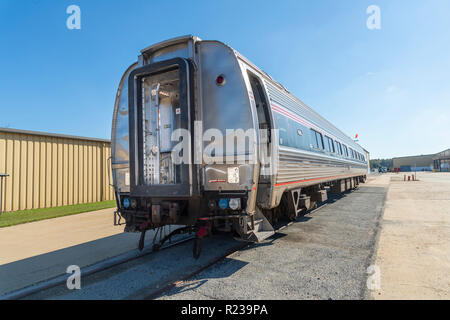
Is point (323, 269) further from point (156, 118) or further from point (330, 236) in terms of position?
point (156, 118)

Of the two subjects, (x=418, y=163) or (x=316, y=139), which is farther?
(x=418, y=163)

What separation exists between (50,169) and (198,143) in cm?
1007

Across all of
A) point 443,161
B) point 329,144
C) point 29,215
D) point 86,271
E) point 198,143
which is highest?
point 443,161

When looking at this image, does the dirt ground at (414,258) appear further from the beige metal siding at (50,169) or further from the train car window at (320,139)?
the beige metal siding at (50,169)

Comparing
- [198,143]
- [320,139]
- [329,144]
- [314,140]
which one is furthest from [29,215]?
[329,144]

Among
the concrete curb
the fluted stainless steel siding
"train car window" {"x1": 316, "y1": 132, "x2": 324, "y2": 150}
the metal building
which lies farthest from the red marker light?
the metal building

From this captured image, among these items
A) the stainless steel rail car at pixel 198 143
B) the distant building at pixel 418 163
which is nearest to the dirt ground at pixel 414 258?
the stainless steel rail car at pixel 198 143

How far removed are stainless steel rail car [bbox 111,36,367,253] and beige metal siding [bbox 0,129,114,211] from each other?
7798mm

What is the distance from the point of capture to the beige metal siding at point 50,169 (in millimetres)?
9945

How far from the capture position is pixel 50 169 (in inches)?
440

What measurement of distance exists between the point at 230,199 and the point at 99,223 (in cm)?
598

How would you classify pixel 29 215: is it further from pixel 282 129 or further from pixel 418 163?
pixel 418 163
